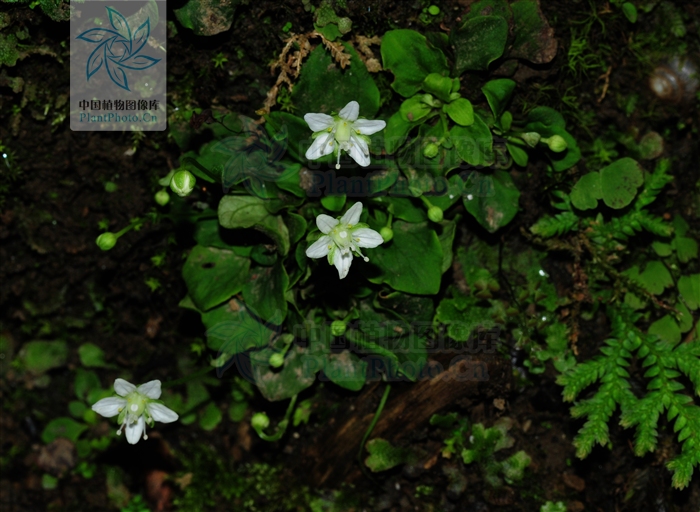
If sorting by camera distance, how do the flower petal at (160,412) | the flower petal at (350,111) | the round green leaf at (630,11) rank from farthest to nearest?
the round green leaf at (630,11)
the flower petal at (160,412)
the flower petal at (350,111)

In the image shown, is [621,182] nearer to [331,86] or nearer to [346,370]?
[331,86]

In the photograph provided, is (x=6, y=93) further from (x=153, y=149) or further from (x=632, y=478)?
(x=632, y=478)

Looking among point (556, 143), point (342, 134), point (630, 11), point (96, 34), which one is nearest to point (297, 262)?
point (342, 134)

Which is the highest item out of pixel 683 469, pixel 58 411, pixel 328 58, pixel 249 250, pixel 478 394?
pixel 328 58

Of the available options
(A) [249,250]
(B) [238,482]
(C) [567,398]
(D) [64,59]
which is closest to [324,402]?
(B) [238,482]

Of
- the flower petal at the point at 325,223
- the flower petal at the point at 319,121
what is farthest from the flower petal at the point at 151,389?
the flower petal at the point at 319,121

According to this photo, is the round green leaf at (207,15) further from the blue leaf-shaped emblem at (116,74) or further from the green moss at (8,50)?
the green moss at (8,50)

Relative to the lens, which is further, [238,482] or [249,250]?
[238,482]
